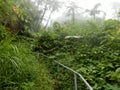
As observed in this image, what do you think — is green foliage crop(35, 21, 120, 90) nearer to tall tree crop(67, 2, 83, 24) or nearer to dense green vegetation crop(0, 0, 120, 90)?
dense green vegetation crop(0, 0, 120, 90)

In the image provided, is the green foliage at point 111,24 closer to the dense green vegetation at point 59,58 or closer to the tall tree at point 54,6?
the dense green vegetation at point 59,58

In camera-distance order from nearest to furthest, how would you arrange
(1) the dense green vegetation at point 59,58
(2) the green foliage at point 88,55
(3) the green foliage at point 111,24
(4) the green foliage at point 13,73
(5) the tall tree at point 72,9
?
(4) the green foliage at point 13,73 → (1) the dense green vegetation at point 59,58 → (2) the green foliage at point 88,55 → (3) the green foliage at point 111,24 → (5) the tall tree at point 72,9

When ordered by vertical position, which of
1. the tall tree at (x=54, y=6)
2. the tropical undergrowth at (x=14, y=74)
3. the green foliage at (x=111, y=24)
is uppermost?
the tall tree at (x=54, y=6)

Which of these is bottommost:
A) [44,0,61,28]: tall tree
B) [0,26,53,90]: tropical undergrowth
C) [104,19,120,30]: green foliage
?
[0,26,53,90]: tropical undergrowth

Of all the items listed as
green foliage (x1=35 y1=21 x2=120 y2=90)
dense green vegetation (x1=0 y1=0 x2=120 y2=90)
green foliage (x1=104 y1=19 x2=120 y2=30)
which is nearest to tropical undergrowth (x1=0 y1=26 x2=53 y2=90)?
dense green vegetation (x1=0 y1=0 x2=120 y2=90)

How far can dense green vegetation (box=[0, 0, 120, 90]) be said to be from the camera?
3.92 meters

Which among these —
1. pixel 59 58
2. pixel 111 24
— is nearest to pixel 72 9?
pixel 111 24

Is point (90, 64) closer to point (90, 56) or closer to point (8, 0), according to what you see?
point (90, 56)

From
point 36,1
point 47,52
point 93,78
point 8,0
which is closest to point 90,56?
point 93,78

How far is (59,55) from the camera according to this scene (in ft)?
23.9

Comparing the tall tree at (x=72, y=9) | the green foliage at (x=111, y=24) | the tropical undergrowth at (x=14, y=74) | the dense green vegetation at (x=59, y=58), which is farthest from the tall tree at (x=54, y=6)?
the tropical undergrowth at (x=14, y=74)

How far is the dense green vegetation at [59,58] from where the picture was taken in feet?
12.9

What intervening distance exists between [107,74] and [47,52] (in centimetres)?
358

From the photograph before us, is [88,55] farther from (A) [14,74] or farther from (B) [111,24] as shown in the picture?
(A) [14,74]
